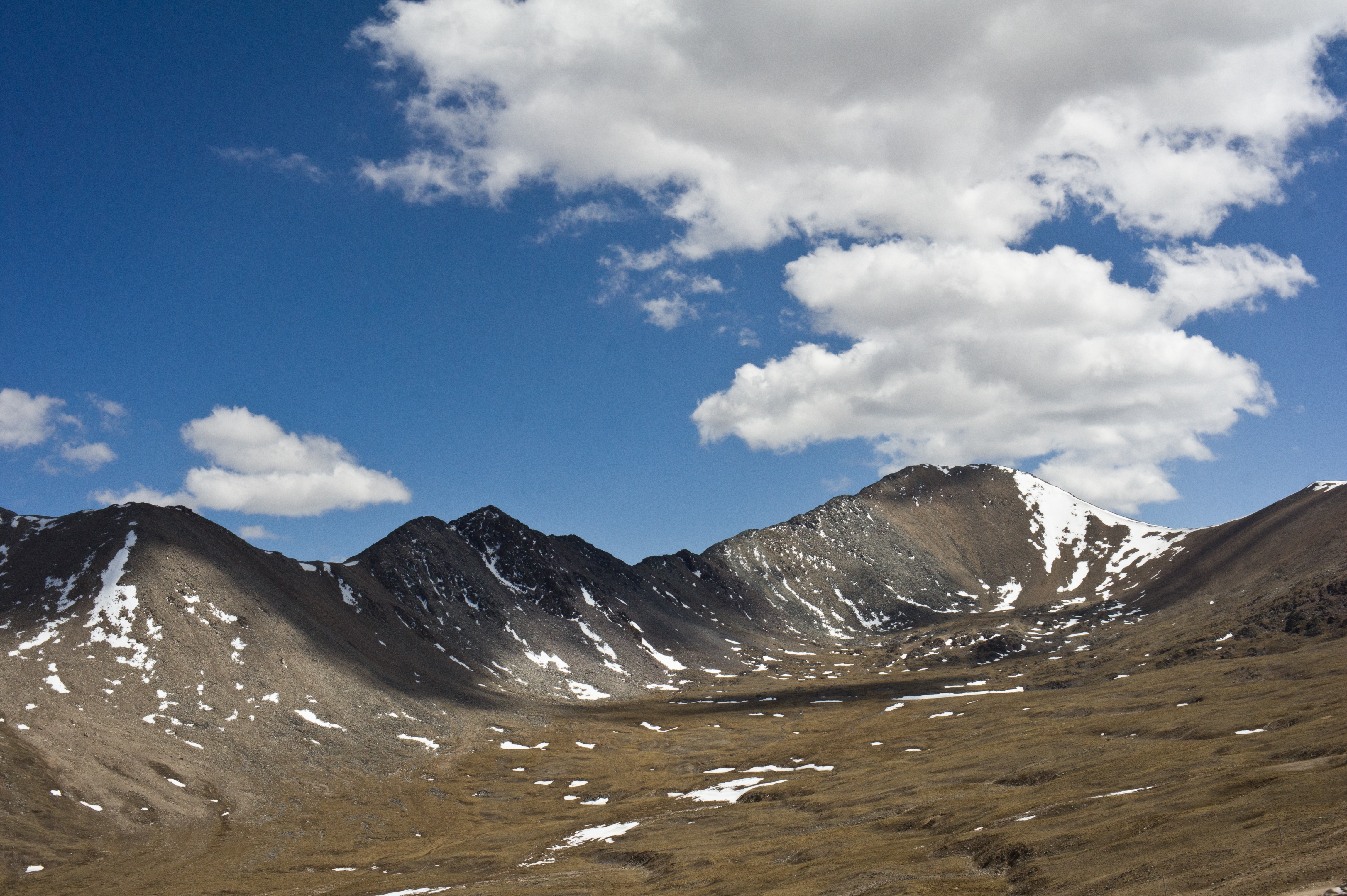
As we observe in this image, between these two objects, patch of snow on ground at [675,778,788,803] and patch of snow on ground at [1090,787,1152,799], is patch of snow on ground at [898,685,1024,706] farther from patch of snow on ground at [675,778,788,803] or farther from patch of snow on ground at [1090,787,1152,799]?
patch of snow on ground at [1090,787,1152,799]

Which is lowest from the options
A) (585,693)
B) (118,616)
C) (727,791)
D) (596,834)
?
(727,791)

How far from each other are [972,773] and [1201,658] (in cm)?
10400

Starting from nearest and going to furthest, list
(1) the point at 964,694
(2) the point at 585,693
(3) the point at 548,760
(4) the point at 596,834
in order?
1. (4) the point at 596,834
2. (3) the point at 548,760
3. (1) the point at 964,694
4. (2) the point at 585,693

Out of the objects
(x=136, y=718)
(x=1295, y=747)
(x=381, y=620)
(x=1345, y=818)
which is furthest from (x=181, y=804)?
(x=1295, y=747)

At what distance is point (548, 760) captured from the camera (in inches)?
5221

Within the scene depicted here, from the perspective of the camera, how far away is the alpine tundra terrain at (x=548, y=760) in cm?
5941

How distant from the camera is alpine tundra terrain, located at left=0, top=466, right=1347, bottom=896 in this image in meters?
59.4

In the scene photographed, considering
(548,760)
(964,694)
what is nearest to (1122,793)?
(548,760)

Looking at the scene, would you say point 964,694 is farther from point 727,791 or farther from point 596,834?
point 596,834


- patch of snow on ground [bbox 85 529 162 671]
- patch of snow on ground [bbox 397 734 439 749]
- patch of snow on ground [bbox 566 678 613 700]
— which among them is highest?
patch of snow on ground [bbox 85 529 162 671]

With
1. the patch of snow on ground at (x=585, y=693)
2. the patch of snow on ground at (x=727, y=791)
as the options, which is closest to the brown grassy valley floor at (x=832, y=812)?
the patch of snow on ground at (x=727, y=791)

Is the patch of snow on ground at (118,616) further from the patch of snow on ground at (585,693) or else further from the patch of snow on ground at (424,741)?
the patch of snow on ground at (585,693)

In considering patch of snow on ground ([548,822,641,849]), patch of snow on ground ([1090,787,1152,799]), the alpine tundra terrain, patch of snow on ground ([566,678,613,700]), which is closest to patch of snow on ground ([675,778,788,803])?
the alpine tundra terrain

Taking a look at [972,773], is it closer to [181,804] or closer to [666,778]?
[666,778]
